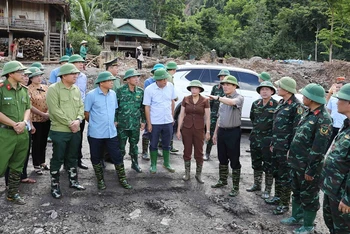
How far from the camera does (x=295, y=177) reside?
3773 mm

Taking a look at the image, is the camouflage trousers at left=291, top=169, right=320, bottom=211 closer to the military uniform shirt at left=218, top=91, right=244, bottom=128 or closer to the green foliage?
the military uniform shirt at left=218, top=91, right=244, bottom=128

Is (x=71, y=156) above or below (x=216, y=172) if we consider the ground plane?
above

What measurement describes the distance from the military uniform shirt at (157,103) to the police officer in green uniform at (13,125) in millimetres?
1868

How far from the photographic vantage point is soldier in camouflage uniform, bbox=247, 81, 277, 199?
457 cm

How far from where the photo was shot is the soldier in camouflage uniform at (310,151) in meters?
3.48

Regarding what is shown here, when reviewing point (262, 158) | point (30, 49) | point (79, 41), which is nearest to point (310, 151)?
point (262, 158)

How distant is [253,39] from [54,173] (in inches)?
1254

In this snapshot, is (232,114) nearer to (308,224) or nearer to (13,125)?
(308,224)

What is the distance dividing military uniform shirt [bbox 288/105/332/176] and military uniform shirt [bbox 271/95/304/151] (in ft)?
1.20

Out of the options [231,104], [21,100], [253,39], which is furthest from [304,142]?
[253,39]

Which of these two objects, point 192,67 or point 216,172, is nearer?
point 216,172

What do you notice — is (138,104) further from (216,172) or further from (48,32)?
(48,32)

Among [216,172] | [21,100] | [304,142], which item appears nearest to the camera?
[304,142]

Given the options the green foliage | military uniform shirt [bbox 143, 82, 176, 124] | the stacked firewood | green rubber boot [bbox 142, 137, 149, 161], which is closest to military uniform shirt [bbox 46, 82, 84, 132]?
military uniform shirt [bbox 143, 82, 176, 124]
